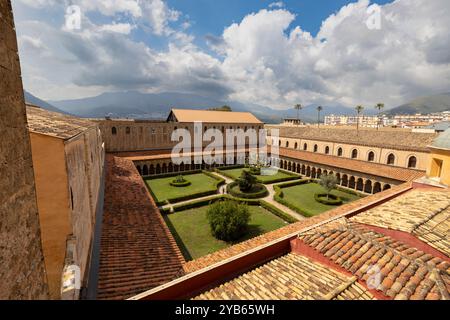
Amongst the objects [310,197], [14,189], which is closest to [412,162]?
[310,197]

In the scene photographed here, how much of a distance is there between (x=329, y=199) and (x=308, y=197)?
6.13 feet

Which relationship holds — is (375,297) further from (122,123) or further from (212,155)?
(122,123)

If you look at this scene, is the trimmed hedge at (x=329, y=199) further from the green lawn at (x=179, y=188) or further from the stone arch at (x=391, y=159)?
the green lawn at (x=179, y=188)

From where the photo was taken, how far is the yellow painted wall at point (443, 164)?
11.9m

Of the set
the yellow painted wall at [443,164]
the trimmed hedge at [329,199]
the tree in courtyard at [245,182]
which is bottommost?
the trimmed hedge at [329,199]

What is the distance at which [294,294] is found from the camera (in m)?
4.99

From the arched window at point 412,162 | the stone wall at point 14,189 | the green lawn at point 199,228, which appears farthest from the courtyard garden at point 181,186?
the arched window at point 412,162

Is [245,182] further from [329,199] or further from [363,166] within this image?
[363,166]

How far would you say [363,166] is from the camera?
23688 millimetres

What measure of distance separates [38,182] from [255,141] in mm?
41784

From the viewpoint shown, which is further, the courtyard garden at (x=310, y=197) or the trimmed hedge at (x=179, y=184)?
the trimmed hedge at (x=179, y=184)

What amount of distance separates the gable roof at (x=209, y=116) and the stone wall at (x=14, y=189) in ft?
117

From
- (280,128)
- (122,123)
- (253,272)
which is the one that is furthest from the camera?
(280,128)
